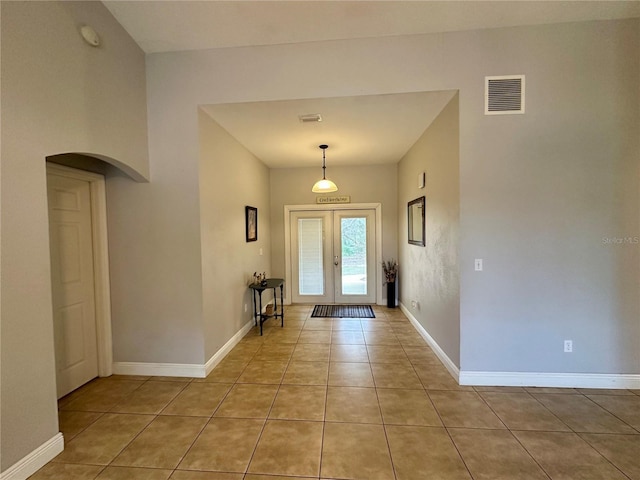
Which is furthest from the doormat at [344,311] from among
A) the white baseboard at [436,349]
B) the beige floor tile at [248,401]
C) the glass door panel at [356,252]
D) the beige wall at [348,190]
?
the beige floor tile at [248,401]

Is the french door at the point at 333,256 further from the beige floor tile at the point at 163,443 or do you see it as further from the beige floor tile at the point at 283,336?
the beige floor tile at the point at 163,443

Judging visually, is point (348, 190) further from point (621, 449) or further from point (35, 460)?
point (35, 460)

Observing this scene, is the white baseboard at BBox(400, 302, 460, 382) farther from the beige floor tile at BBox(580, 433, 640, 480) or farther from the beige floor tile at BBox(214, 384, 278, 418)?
the beige floor tile at BBox(214, 384, 278, 418)

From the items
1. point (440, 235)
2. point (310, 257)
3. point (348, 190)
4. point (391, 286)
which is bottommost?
point (391, 286)

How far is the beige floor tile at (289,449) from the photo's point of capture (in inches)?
68.9

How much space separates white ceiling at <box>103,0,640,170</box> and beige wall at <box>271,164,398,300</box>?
2236mm

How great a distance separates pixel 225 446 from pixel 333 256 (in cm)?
406

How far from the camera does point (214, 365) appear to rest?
3.12 m

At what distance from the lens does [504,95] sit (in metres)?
2.61

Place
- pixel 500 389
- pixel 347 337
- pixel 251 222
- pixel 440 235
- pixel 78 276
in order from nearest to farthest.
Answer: pixel 500 389, pixel 78 276, pixel 440 235, pixel 347 337, pixel 251 222

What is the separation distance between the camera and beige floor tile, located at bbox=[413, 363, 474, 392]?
265 centimetres

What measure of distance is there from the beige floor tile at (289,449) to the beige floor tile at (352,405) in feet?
0.63

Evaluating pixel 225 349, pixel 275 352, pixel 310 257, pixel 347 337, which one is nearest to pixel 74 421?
pixel 225 349

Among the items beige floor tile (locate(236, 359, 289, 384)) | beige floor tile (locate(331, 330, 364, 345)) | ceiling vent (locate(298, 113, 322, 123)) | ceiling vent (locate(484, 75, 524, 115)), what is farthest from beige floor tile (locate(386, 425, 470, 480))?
ceiling vent (locate(298, 113, 322, 123))
